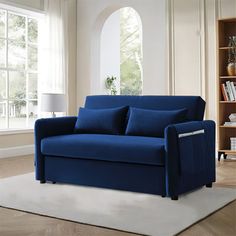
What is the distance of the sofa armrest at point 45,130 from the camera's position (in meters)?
4.50

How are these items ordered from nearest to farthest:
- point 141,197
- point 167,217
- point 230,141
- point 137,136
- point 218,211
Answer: point 167,217
point 218,211
point 141,197
point 137,136
point 230,141

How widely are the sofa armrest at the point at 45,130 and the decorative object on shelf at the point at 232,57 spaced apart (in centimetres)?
251

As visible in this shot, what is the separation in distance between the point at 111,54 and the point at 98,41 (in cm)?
176

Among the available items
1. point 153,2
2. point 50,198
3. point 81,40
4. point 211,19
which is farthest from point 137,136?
point 81,40

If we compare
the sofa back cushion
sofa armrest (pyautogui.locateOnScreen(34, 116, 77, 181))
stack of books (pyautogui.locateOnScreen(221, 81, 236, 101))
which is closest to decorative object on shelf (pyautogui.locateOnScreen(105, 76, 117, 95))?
stack of books (pyautogui.locateOnScreen(221, 81, 236, 101))

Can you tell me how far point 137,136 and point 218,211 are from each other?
50.8 inches

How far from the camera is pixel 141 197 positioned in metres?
3.79

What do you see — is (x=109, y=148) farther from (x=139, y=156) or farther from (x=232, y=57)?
(x=232, y=57)

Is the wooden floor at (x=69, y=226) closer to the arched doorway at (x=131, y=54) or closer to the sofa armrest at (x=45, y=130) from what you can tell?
the sofa armrest at (x=45, y=130)

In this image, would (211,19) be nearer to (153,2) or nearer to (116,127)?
(153,2)

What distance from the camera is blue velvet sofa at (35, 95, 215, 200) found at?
146 inches

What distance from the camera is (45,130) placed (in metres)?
4.59

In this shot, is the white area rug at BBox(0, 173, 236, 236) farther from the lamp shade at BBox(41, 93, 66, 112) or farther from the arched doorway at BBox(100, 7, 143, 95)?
the arched doorway at BBox(100, 7, 143, 95)

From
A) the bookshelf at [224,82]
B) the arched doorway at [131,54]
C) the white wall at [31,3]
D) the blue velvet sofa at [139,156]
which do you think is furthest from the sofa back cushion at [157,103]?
the arched doorway at [131,54]
